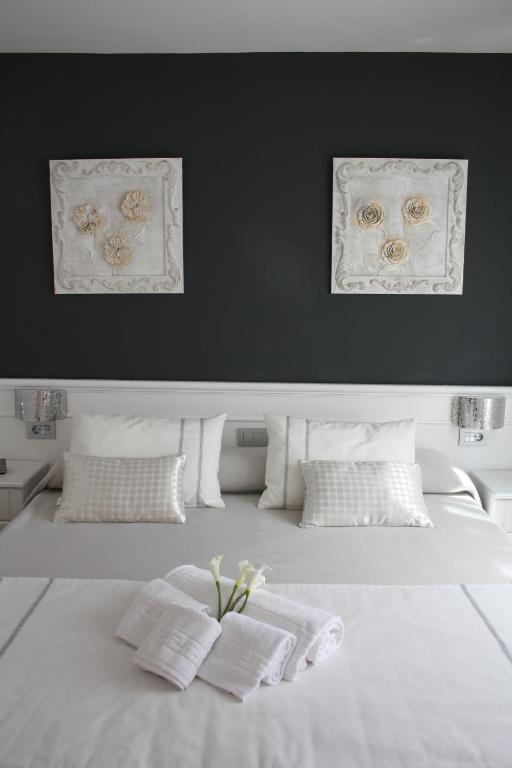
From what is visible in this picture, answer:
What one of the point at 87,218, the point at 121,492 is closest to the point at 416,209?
the point at 87,218

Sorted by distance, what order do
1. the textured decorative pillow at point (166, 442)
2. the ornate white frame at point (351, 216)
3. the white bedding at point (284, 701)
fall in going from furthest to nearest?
the ornate white frame at point (351, 216) → the textured decorative pillow at point (166, 442) → the white bedding at point (284, 701)

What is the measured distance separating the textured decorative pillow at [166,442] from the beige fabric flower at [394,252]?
117cm

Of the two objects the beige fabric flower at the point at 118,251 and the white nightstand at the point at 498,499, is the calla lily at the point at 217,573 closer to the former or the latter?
the white nightstand at the point at 498,499

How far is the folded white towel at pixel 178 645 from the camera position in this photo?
1638 mm

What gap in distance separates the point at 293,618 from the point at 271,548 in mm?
690

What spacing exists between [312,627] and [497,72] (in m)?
2.76

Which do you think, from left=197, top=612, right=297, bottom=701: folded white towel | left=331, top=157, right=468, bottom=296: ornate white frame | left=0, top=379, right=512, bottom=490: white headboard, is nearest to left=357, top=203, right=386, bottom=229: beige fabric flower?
left=331, top=157, right=468, bottom=296: ornate white frame

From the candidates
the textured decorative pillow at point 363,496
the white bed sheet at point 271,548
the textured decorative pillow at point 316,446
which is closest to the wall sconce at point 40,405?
the white bed sheet at point 271,548

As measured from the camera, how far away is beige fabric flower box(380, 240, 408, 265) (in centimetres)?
324

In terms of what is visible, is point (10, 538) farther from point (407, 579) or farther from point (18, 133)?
point (18, 133)

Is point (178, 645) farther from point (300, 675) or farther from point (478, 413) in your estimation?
point (478, 413)

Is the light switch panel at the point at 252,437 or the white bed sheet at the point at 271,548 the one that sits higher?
the light switch panel at the point at 252,437

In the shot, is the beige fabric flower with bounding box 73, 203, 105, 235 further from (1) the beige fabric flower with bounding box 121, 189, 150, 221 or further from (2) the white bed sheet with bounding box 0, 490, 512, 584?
(2) the white bed sheet with bounding box 0, 490, 512, 584

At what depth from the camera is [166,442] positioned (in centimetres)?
291
